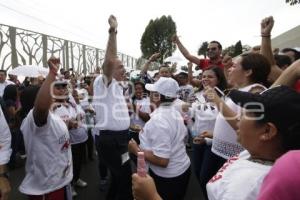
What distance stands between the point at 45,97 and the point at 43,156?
0.62 m

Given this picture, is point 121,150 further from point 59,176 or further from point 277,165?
point 277,165

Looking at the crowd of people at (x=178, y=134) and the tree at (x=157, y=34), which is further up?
the tree at (x=157, y=34)

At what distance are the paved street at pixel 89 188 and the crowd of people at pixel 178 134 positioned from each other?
0.15 meters

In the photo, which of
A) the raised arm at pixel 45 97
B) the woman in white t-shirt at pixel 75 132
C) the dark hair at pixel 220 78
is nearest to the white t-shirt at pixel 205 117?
the dark hair at pixel 220 78

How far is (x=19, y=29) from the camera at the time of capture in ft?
53.0

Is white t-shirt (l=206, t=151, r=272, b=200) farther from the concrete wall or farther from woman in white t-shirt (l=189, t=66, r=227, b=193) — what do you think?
the concrete wall

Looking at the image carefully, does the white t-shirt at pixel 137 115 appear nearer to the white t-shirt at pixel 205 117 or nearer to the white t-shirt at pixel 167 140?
the white t-shirt at pixel 205 117

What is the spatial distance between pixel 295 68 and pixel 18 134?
6168mm

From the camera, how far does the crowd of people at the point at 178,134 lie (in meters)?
1.26

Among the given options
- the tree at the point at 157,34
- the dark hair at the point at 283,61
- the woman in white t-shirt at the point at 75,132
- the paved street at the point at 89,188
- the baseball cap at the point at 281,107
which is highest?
the tree at the point at 157,34

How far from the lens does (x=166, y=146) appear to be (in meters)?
2.82

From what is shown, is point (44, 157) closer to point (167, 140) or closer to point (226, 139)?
point (167, 140)

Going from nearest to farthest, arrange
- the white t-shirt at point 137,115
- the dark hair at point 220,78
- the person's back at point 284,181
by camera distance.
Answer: the person's back at point 284,181
the dark hair at point 220,78
the white t-shirt at point 137,115

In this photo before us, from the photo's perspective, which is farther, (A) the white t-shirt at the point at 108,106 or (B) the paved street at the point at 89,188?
(B) the paved street at the point at 89,188
